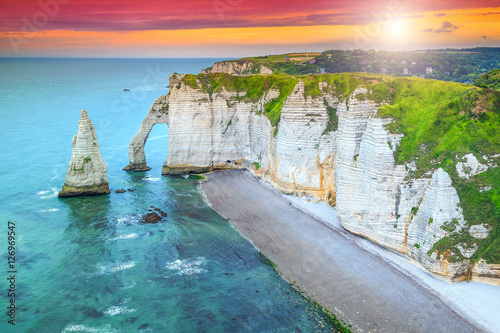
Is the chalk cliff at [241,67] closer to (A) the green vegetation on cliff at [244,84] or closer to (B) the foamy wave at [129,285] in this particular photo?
(A) the green vegetation on cliff at [244,84]

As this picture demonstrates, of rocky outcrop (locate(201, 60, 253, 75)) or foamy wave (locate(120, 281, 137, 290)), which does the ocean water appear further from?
rocky outcrop (locate(201, 60, 253, 75))

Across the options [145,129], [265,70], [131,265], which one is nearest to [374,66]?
[265,70]

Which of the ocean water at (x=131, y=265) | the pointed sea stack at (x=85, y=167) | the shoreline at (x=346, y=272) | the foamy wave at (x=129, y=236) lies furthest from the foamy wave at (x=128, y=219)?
the shoreline at (x=346, y=272)

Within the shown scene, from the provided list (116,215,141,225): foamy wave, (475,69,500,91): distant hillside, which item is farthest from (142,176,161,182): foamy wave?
(475,69,500,91): distant hillside

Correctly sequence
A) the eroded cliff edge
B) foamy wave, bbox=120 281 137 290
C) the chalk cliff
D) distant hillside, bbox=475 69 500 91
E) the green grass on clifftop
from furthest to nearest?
the chalk cliff, distant hillside, bbox=475 69 500 91, foamy wave, bbox=120 281 137 290, the eroded cliff edge, the green grass on clifftop

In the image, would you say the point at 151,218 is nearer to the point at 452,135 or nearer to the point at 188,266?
the point at 188,266

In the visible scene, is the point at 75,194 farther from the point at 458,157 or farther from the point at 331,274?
the point at 458,157
